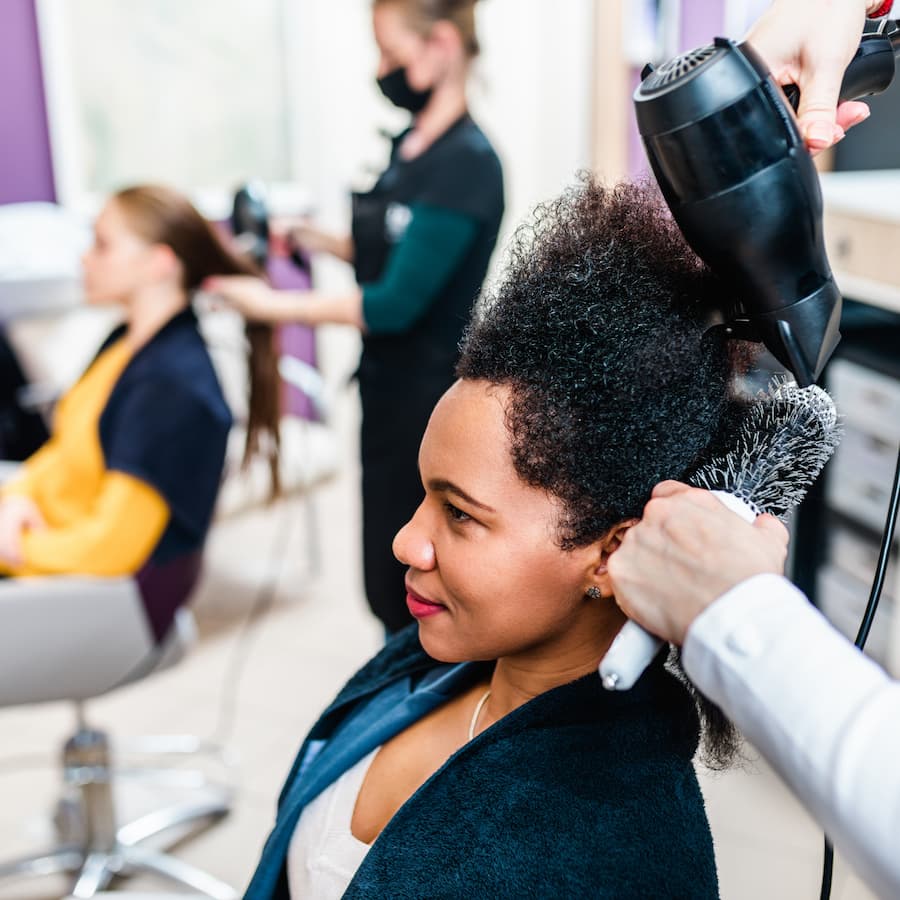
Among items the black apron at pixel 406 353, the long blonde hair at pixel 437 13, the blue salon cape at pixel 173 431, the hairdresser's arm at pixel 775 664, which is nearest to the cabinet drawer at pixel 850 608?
the black apron at pixel 406 353

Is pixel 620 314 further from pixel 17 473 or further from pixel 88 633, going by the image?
pixel 17 473

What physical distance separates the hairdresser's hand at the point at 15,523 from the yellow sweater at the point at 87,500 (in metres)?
0.01

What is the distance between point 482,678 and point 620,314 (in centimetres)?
39

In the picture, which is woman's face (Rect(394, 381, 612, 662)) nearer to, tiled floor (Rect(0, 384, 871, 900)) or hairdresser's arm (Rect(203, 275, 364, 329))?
tiled floor (Rect(0, 384, 871, 900))

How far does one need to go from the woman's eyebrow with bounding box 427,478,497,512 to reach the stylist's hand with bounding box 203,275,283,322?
119cm

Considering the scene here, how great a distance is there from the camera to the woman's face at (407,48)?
6.31ft

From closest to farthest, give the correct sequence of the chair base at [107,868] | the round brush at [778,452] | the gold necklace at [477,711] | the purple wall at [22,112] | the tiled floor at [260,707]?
the round brush at [778,452] → the gold necklace at [477,711] → the tiled floor at [260,707] → the chair base at [107,868] → the purple wall at [22,112]

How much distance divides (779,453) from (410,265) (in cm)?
118

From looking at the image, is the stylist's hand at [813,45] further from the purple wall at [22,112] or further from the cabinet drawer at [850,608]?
the purple wall at [22,112]

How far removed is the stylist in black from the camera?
1.90 m

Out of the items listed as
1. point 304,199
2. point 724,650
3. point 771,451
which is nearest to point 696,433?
point 771,451

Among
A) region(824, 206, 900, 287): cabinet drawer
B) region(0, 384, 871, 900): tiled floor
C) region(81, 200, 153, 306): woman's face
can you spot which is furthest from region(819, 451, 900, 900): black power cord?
region(81, 200, 153, 306): woman's face

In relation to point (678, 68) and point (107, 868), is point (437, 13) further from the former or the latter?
point (107, 868)

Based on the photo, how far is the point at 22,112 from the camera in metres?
3.26
